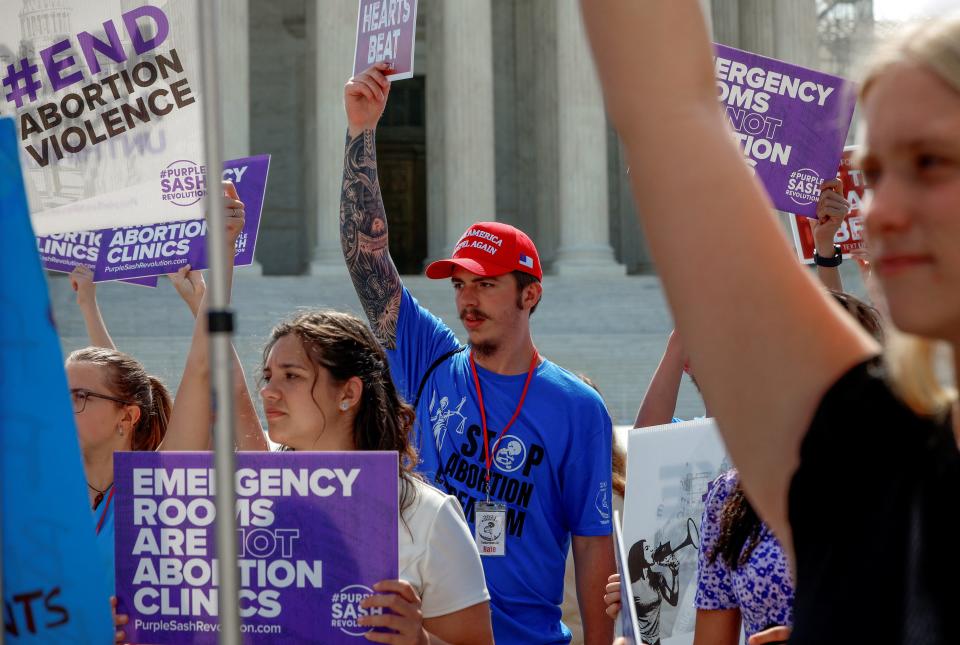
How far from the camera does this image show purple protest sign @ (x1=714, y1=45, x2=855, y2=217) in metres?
8.92

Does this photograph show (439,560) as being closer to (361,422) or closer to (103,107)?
(361,422)

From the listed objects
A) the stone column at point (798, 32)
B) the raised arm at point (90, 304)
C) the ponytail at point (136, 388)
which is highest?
the stone column at point (798, 32)

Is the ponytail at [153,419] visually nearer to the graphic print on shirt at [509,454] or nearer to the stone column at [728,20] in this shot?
the graphic print on shirt at [509,454]

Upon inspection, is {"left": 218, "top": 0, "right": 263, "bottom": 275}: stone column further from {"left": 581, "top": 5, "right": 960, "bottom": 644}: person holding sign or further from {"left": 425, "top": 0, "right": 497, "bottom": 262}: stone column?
{"left": 581, "top": 5, "right": 960, "bottom": 644}: person holding sign

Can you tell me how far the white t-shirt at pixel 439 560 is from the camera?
4.15 meters

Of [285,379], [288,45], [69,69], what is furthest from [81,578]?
[288,45]

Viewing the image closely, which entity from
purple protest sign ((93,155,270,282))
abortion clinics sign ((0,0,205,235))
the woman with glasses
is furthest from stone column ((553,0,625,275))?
the woman with glasses

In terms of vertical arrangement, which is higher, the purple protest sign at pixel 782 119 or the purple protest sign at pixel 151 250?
the purple protest sign at pixel 782 119

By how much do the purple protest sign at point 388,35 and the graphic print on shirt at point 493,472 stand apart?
80.9 inches

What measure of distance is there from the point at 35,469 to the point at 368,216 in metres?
4.05

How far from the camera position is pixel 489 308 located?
646cm

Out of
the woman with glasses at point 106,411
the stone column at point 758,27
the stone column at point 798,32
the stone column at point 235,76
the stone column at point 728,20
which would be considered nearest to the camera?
the woman with glasses at point 106,411

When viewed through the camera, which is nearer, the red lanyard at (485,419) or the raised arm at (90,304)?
the red lanyard at (485,419)

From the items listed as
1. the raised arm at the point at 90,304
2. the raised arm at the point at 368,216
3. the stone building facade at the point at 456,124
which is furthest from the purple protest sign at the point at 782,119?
the stone building facade at the point at 456,124
